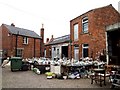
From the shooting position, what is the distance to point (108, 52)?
Result: 12.9 meters

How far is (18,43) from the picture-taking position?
3369cm

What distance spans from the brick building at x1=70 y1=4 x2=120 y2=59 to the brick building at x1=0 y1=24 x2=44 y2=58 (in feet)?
47.5

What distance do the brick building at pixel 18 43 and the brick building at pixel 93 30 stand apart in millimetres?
14490

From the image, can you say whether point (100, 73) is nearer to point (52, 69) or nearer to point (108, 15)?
point (52, 69)

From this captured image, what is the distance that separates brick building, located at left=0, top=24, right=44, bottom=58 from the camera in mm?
33031

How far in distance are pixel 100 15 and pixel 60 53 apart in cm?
1042

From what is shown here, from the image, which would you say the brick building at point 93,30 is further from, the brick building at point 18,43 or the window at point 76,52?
the brick building at point 18,43

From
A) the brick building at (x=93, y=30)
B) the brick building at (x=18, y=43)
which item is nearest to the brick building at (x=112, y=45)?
the brick building at (x=93, y=30)

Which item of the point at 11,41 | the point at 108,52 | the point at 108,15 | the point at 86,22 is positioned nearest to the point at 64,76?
the point at 108,52

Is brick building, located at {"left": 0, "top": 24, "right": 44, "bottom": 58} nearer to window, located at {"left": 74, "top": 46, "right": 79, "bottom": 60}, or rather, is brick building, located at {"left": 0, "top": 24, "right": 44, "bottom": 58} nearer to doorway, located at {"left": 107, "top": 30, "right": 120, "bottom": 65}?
window, located at {"left": 74, "top": 46, "right": 79, "bottom": 60}

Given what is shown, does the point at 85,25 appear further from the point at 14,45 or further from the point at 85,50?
the point at 14,45

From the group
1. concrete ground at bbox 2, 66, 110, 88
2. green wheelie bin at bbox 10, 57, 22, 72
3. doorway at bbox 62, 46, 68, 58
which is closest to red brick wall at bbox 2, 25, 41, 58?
doorway at bbox 62, 46, 68, 58

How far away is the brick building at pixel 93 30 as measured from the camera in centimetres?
1912

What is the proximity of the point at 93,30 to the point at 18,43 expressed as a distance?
1812cm
